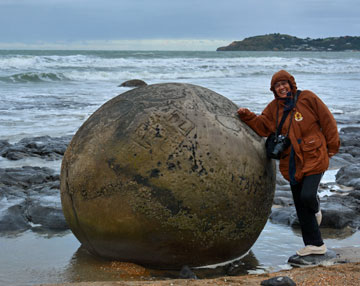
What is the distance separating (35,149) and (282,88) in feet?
20.3

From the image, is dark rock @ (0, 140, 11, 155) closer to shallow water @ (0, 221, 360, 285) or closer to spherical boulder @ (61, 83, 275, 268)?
shallow water @ (0, 221, 360, 285)

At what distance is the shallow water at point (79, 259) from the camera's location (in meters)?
4.12

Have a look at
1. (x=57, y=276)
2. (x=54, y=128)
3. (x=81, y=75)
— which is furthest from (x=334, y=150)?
(x=81, y=75)

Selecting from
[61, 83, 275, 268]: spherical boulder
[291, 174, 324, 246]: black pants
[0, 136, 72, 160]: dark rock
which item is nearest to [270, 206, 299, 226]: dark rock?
[291, 174, 324, 246]: black pants

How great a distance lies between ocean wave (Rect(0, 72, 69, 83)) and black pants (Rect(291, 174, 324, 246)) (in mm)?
23491

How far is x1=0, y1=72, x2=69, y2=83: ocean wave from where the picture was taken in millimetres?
26453

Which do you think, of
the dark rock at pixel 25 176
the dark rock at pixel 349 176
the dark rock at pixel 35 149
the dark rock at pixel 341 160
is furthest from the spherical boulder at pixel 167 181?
the dark rock at pixel 35 149

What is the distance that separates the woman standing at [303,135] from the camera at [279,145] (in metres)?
0.04

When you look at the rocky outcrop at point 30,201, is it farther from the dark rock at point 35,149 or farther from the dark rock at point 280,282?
the dark rock at point 280,282

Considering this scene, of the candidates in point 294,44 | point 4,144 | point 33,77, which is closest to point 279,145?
point 4,144

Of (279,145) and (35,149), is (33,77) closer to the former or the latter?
(35,149)

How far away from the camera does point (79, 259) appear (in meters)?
4.52

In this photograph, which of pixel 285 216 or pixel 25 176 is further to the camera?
pixel 25 176

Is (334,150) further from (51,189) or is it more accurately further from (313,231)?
(51,189)
